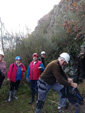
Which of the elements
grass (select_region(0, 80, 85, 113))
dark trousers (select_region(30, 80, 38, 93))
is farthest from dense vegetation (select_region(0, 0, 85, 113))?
dark trousers (select_region(30, 80, 38, 93))

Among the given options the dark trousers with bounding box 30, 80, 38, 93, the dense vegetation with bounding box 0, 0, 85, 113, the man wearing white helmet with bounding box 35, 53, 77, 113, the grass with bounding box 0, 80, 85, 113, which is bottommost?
the grass with bounding box 0, 80, 85, 113

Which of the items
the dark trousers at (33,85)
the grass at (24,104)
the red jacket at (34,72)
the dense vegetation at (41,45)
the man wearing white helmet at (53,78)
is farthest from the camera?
the dense vegetation at (41,45)

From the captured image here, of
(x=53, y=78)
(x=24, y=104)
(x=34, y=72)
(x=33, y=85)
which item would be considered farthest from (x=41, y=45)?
(x=53, y=78)

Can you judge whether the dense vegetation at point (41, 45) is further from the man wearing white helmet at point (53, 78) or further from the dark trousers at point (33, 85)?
the man wearing white helmet at point (53, 78)

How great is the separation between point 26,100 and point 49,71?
2470mm

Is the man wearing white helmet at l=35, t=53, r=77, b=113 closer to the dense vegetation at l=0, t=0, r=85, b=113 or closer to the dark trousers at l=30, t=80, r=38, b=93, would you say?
the dark trousers at l=30, t=80, r=38, b=93

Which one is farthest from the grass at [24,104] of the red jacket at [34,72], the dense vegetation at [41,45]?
the red jacket at [34,72]

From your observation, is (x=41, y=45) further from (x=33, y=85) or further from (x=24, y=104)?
(x=24, y=104)

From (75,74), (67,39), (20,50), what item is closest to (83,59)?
(75,74)

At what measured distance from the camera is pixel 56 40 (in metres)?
8.33

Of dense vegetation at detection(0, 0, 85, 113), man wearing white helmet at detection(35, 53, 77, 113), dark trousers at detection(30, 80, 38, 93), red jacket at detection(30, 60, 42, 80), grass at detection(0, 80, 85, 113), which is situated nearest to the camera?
man wearing white helmet at detection(35, 53, 77, 113)

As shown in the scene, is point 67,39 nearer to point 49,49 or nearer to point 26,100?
point 49,49

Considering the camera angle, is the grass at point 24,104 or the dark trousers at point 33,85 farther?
the dark trousers at point 33,85

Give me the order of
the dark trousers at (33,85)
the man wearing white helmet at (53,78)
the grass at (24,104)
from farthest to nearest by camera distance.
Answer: the dark trousers at (33,85), the grass at (24,104), the man wearing white helmet at (53,78)
